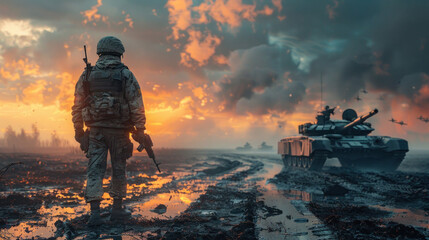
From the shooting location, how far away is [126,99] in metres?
5.80

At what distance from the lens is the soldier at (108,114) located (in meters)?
5.64

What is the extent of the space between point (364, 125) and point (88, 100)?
18641 mm

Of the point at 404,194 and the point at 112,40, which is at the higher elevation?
the point at 112,40

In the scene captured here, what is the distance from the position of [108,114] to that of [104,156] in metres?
0.73

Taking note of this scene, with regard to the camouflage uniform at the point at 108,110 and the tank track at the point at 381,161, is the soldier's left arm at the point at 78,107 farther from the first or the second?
the tank track at the point at 381,161

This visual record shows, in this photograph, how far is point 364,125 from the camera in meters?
21.0

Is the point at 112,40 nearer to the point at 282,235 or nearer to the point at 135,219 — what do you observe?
the point at 135,219

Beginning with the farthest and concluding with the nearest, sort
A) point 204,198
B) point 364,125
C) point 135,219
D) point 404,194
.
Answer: point 364,125, point 404,194, point 204,198, point 135,219

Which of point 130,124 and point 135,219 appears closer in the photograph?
point 135,219

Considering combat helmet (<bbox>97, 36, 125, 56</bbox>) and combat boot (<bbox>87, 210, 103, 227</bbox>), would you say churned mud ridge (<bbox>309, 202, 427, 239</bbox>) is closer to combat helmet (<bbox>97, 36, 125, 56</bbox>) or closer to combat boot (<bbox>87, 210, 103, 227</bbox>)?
combat boot (<bbox>87, 210, 103, 227</bbox>)

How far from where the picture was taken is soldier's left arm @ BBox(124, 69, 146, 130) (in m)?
5.76

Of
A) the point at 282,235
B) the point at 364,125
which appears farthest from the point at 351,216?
the point at 364,125

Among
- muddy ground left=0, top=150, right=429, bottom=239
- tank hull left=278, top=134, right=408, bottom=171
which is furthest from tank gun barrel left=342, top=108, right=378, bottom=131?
muddy ground left=0, top=150, right=429, bottom=239

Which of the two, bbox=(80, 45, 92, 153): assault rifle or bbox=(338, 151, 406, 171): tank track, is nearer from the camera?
bbox=(80, 45, 92, 153): assault rifle
